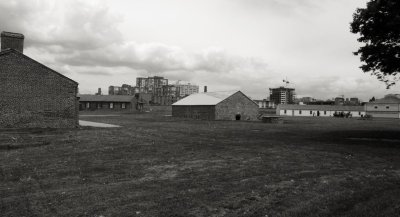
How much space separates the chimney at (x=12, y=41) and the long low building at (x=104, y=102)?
218ft

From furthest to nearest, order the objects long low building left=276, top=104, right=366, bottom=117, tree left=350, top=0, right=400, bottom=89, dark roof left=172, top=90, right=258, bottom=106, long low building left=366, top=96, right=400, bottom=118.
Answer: long low building left=276, top=104, right=366, bottom=117 < long low building left=366, top=96, right=400, bottom=118 < dark roof left=172, top=90, right=258, bottom=106 < tree left=350, top=0, right=400, bottom=89

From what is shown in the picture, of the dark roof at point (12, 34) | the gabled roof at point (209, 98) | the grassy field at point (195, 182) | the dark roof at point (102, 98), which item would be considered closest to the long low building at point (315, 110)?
the dark roof at point (102, 98)

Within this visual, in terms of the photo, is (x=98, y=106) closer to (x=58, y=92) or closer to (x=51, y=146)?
(x=58, y=92)

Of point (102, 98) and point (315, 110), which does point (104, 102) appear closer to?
point (102, 98)

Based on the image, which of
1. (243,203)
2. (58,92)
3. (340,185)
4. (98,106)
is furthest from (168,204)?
(98,106)

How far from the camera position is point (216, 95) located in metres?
60.6

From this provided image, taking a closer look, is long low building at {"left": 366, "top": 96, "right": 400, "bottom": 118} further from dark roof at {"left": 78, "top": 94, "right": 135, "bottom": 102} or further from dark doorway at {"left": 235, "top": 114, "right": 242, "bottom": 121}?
dark roof at {"left": 78, "top": 94, "right": 135, "bottom": 102}

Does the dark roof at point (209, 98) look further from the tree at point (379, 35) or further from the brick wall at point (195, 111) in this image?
the tree at point (379, 35)

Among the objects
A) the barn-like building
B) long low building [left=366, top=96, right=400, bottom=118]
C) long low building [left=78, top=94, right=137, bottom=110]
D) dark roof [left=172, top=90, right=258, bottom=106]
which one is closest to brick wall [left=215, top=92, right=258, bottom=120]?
the barn-like building

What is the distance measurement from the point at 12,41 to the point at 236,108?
1431 inches

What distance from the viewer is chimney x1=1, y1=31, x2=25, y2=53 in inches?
1117

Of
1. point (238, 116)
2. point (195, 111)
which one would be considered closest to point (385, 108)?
point (238, 116)

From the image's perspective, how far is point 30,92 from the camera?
93.7ft

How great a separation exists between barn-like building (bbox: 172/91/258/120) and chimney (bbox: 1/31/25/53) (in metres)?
31.0
